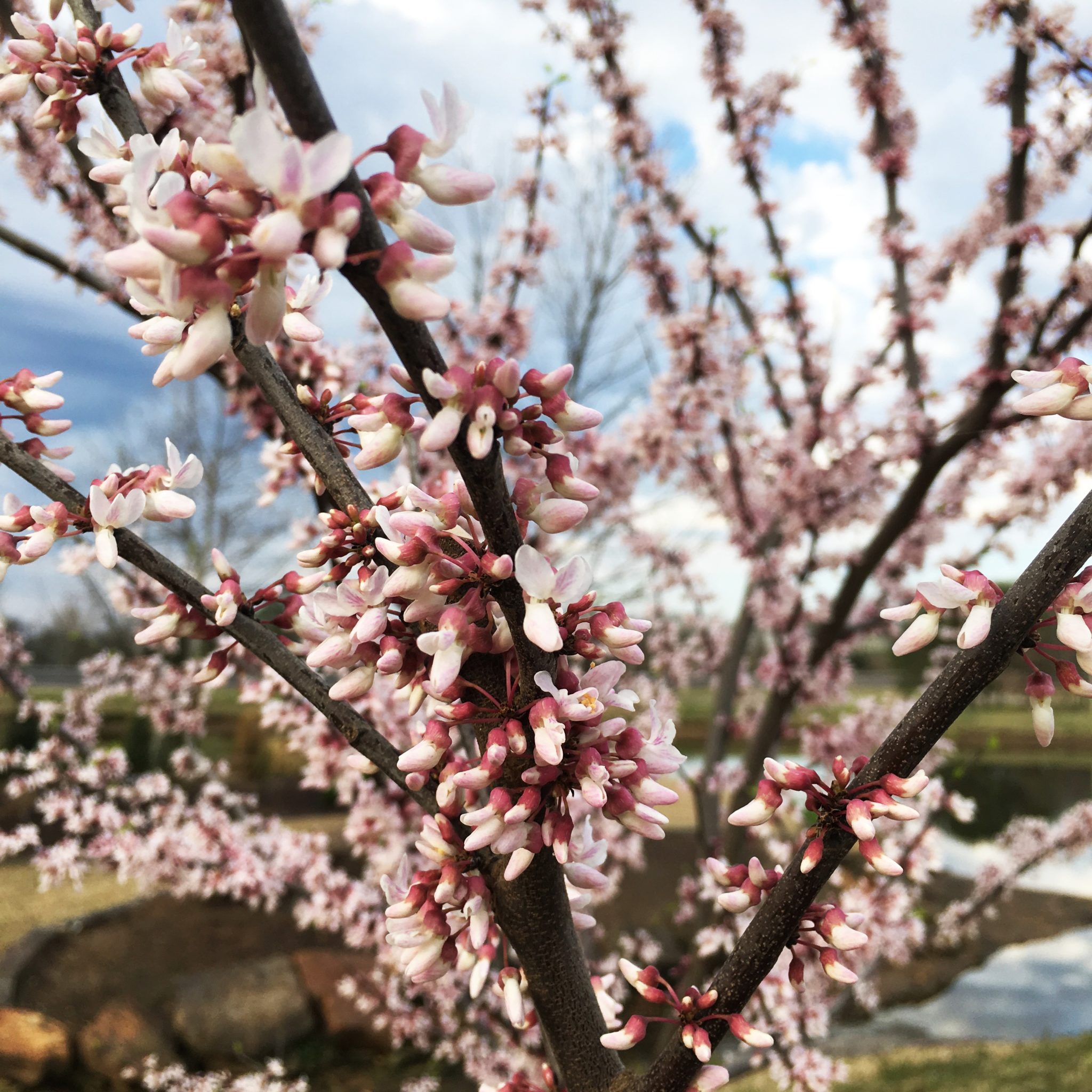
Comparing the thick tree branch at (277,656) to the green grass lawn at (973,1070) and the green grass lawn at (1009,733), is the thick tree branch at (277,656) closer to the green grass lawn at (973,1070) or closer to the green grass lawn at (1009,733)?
the green grass lawn at (973,1070)

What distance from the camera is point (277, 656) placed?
1152 mm

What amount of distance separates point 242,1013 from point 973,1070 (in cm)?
604

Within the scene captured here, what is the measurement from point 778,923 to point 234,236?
1.04 metres

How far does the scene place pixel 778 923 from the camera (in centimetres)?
99

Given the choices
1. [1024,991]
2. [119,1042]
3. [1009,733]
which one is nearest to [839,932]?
[119,1042]

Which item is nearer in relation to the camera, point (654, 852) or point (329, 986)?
point (329, 986)

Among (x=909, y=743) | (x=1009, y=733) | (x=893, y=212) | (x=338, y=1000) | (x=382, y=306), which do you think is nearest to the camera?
(x=382, y=306)

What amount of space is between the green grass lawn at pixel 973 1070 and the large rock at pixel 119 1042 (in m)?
4.46

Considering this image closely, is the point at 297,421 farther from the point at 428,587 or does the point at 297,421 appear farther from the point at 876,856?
the point at 876,856

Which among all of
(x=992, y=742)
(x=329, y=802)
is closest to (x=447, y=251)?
(x=992, y=742)

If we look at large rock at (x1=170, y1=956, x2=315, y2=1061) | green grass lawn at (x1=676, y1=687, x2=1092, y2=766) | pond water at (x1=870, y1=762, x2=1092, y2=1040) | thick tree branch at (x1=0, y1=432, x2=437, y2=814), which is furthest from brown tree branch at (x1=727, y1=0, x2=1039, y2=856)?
green grass lawn at (x1=676, y1=687, x2=1092, y2=766)

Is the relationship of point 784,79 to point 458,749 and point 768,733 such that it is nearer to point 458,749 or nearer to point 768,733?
point 768,733

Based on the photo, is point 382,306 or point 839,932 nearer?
point 382,306

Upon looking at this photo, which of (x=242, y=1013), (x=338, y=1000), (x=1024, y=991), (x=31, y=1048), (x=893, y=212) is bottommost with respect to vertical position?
(x=1024, y=991)
